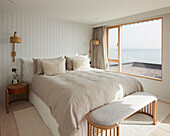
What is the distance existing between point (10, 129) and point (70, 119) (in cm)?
126

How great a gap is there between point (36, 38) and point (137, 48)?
3.24 meters

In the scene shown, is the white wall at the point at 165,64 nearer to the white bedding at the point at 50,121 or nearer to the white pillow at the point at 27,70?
the white bedding at the point at 50,121

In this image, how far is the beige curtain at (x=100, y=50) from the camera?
182 inches

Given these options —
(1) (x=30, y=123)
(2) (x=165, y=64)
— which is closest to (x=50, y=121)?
(1) (x=30, y=123)

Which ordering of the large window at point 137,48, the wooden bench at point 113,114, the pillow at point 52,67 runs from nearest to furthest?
the wooden bench at point 113,114 → the pillow at point 52,67 → the large window at point 137,48

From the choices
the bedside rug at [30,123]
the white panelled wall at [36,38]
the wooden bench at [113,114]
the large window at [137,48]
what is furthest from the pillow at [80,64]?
the wooden bench at [113,114]

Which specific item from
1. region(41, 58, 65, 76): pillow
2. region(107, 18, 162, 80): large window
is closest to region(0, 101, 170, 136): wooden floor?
region(41, 58, 65, 76): pillow

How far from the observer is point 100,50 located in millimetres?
4746

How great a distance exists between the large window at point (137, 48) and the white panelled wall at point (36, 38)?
120cm

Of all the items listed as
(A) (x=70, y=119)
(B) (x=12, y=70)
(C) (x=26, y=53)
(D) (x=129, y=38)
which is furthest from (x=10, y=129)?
(D) (x=129, y=38)

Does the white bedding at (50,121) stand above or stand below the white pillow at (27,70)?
below

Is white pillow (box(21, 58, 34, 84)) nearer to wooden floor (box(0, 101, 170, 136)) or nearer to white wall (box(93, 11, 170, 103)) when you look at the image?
wooden floor (box(0, 101, 170, 136))

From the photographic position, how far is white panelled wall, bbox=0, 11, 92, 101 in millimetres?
3104

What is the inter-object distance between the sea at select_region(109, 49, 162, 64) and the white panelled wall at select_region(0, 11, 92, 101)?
4.15ft
